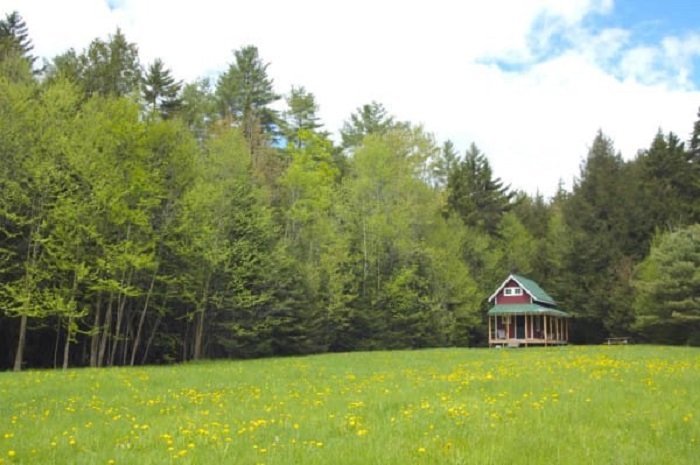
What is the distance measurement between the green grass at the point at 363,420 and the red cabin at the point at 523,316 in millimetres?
30231

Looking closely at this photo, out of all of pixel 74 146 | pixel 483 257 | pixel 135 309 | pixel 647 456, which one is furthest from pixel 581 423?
pixel 483 257

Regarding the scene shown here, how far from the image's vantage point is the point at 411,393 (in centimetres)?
1277

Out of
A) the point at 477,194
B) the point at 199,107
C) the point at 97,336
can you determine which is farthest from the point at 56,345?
the point at 477,194

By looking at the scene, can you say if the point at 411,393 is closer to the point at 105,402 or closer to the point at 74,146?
the point at 105,402

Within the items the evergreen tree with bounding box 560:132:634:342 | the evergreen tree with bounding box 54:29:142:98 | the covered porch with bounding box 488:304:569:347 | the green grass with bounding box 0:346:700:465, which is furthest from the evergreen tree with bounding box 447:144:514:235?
the green grass with bounding box 0:346:700:465

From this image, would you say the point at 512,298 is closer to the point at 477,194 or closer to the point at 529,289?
the point at 529,289

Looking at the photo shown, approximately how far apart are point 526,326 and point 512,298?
2.61 m

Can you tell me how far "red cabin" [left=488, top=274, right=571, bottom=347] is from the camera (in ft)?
153

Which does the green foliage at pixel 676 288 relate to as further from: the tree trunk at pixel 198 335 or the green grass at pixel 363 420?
the tree trunk at pixel 198 335

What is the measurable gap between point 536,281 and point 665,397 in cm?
4516

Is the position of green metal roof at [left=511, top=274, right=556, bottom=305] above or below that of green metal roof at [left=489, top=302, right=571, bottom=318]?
above

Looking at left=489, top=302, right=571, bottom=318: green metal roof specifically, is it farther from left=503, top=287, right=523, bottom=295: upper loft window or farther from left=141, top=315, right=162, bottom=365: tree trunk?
left=141, top=315, right=162, bottom=365: tree trunk

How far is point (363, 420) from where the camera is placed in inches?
379

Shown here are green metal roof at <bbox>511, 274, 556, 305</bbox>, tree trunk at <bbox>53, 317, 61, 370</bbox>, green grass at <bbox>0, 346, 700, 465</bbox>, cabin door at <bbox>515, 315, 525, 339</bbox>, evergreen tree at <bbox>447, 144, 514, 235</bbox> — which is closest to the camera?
green grass at <bbox>0, 346, 700, 465</bbox>
